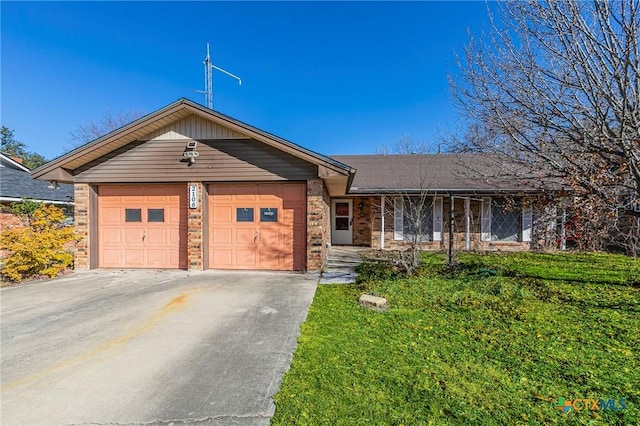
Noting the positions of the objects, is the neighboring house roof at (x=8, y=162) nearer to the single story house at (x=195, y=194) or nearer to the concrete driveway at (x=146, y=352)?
the single story house at (x=195, y=194)

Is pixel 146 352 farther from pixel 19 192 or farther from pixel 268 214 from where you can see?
pixel 19 192

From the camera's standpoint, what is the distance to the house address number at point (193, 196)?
26.0ft

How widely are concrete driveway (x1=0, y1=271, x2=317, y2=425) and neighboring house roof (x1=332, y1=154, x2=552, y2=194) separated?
748 centimetres

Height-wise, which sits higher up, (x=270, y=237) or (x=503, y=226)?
(x=503, y=226)

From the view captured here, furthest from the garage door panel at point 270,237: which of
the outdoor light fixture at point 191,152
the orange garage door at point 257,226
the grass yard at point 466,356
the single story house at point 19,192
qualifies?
the single story house at point 19,192

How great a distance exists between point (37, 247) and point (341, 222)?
10512 millimetres

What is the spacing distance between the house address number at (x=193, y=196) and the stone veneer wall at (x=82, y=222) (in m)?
2.94

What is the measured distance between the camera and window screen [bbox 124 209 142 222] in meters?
8.45

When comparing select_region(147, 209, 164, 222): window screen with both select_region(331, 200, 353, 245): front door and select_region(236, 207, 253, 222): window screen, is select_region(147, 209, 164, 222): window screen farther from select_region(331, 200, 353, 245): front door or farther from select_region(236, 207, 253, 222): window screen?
select_region(331, 200, 353, 245): front door

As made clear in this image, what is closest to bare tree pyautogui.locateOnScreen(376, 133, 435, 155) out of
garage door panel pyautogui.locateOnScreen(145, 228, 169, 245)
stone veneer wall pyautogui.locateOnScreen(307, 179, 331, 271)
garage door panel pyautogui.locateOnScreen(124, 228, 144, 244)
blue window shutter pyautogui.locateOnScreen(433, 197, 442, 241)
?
blue window shutter pyautogui.locateOnScreen(433, 197, 442, 241)

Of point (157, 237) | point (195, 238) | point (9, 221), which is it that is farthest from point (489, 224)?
point (9, 221)

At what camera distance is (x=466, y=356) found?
332 centimetres

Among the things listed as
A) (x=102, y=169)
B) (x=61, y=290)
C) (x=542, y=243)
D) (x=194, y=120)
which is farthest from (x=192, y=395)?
(x=542, y=243)

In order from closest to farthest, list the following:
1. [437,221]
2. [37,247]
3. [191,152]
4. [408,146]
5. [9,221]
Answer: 1. [37,247]
2. [191,152]
3. [9,221]
4. [437,221]
5. [408,146]
